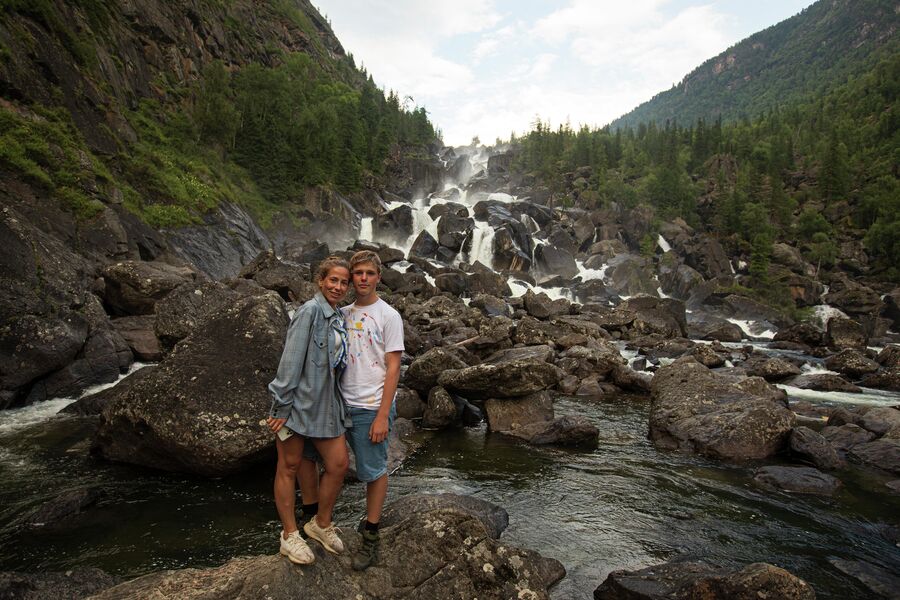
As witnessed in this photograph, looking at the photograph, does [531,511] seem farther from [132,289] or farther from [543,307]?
[543,307]

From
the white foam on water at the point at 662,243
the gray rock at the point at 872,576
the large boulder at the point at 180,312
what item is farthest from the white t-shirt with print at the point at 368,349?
the white foam on water at the point at 662,243

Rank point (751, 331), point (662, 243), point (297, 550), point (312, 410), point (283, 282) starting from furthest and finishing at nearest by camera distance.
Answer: point (662, 243)
point (751, 331)
point (283, 282)
point (312, 410)
point (297, 550)

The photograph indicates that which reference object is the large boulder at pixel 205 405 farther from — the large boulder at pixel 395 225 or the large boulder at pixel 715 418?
the large boulder at pixel 395 225

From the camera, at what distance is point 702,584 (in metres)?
4.86

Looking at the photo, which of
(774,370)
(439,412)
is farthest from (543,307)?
(439,412)

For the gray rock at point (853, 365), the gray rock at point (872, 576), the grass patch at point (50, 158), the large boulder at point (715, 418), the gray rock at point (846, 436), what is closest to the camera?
the gray rock at point (872, 576)

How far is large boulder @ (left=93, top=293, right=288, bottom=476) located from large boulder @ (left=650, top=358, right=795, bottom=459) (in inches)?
372

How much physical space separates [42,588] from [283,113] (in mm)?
70787

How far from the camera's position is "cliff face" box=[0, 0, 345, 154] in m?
25.6

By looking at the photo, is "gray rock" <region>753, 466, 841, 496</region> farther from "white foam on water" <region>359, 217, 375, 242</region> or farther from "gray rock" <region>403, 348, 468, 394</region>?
"white foam on water" <region>359, 217, 375, 242</region>

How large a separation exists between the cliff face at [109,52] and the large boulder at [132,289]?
1446 cm

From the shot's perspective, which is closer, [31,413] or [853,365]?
[31,413]

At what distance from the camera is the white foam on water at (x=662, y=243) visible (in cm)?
7894

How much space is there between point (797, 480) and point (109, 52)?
172ft
